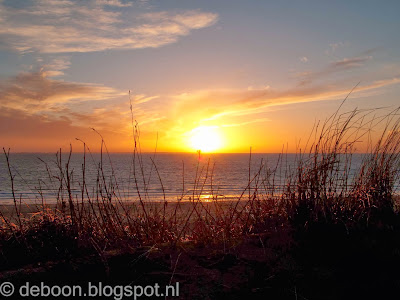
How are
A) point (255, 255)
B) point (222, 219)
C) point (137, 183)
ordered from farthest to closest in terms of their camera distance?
point (137, 183), point (222, 219), point (255, 255)

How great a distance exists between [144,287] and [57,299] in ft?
1.79

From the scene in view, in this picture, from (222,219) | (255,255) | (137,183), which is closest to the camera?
(255,255)

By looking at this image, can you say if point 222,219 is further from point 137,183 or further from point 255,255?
point 137,183

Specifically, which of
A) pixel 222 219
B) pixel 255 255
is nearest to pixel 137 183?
pixel 222 219

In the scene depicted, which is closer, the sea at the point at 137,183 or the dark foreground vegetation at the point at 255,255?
the dark foreground vegetation at the point at 255,255

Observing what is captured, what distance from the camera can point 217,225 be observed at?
3.66 m

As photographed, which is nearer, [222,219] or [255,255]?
[255,255]

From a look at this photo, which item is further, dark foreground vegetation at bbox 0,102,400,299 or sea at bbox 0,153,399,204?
sea at bbox 0,153,399,204

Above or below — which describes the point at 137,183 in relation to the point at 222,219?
below

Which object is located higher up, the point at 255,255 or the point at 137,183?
the point at 255,255

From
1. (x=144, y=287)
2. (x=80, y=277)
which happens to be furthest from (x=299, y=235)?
(x=80, y=277)

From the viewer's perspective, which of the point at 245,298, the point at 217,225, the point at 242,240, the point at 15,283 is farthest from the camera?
the point at 217,225

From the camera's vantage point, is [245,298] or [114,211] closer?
[245,298]

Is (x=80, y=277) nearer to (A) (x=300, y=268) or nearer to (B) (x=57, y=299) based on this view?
(B) (x=57, y=299)
